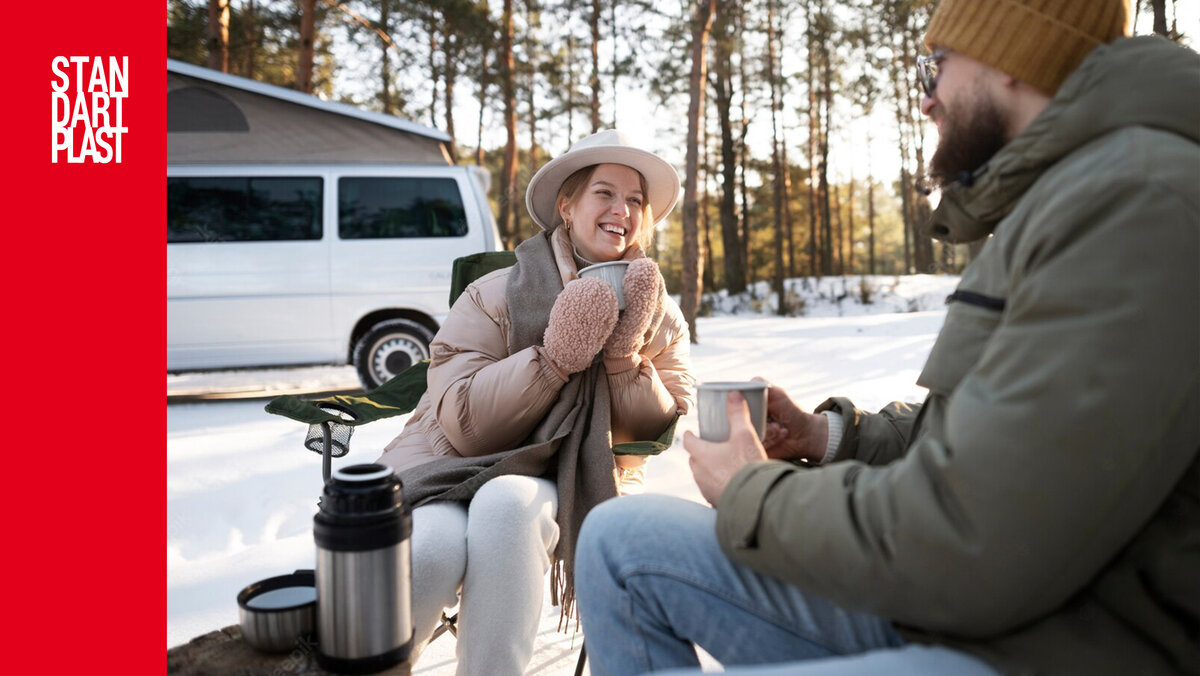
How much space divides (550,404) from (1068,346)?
1.38 meters

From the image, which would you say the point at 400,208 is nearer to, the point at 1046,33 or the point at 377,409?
the point at 377,409

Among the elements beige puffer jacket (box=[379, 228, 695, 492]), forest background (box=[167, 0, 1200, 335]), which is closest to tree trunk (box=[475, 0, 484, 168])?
forest background (box=[167, 0, 1200, 335])

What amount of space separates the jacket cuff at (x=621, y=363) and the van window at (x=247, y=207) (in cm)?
528

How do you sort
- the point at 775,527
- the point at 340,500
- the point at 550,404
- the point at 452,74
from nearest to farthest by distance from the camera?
the point at 775,527 < the point at 340,500 < the point at 550,404 < the point at 452,74

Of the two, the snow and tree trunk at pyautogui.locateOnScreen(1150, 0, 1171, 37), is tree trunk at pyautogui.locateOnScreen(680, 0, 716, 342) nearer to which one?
the snow

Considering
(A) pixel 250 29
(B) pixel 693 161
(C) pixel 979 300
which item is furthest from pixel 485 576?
(A) pixel 250 29

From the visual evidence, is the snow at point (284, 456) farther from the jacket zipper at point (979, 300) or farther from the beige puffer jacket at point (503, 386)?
the jacket zipper at point (979, 300)

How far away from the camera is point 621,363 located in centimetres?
205

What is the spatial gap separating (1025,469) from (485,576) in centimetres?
113

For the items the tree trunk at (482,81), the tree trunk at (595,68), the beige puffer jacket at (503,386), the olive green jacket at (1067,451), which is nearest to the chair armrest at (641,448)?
the beige puffer jacket at (503,386)

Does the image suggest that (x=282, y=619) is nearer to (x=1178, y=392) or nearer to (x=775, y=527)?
(x=775, y=527)

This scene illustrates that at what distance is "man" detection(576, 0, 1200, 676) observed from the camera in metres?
0.79
